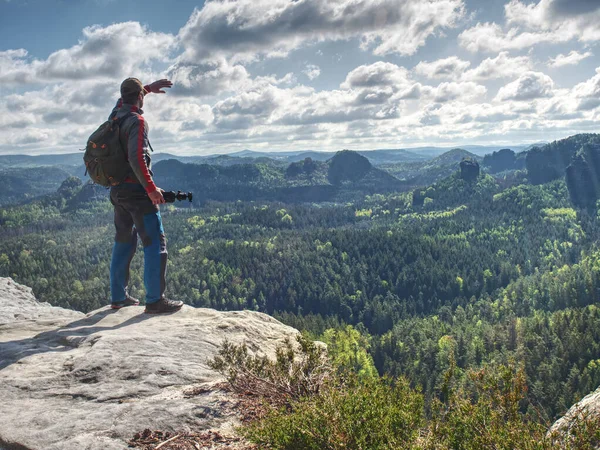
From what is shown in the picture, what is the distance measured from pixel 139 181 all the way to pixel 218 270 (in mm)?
188317

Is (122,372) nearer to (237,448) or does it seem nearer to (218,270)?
(237,448)

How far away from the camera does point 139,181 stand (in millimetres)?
8969

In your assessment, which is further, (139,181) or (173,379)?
(139,181)

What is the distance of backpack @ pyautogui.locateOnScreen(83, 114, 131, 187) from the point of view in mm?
8828

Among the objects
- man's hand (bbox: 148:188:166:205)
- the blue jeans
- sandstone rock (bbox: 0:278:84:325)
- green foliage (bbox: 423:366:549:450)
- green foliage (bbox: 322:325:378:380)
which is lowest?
green foliage (bbox: 322:325:378:380)

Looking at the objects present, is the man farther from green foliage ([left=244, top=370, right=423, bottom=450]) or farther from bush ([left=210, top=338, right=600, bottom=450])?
green foliage ([left=244, top=370, right=423, bottom=450])

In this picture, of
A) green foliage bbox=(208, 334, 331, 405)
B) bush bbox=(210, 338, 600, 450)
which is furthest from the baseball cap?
bush bbox=(210, 338, 600, 450)

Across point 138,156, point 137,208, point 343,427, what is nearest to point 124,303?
point 137,208

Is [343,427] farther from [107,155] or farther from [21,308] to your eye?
[21,308]

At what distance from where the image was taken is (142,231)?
9500mm

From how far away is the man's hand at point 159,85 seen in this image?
10406 millimetres

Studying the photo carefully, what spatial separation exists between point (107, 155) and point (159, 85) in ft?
8.67

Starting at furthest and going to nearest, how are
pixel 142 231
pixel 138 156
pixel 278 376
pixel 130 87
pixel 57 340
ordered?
pixel 142 231
pixel 130 87
pixel 138 156
pixel 57 340
pixel 278 376

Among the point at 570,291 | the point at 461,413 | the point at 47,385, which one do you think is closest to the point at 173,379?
the point at 47,385
